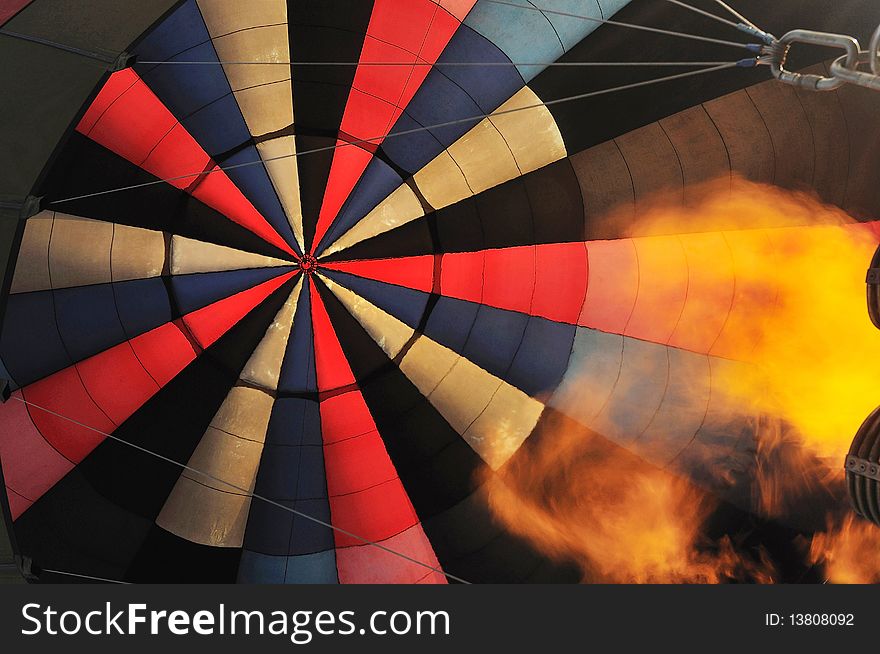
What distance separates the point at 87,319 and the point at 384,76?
1979 mm

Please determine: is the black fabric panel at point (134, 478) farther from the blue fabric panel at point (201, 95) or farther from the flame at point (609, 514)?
the flame at point (609, 514)

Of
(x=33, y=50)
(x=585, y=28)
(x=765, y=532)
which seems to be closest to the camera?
(x=33, y=50)

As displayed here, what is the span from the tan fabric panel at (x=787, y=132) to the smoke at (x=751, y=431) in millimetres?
117

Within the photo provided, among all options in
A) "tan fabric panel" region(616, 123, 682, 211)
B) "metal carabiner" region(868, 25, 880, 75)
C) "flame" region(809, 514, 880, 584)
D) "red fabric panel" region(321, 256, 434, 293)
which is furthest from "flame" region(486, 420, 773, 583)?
"metal carabiner" region(868, 25, 880, 75)

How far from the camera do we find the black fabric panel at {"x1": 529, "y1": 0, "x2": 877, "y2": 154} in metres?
4.20

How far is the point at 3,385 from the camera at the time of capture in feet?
11.0

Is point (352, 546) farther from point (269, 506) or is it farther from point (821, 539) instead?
point (821, 539)

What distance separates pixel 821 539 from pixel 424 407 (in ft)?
7.59

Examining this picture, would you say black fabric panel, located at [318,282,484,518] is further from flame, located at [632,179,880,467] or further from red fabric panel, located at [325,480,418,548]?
flame, located at [632,179,880,467]

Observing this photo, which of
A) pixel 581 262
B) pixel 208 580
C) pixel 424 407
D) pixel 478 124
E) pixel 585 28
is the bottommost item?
pixel 208 580

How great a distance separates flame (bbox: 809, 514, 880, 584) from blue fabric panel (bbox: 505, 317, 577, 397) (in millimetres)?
1721

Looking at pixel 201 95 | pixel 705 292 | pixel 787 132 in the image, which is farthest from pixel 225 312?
pixel 787 132

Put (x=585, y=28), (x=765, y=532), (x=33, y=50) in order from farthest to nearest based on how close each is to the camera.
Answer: (x=765, y=532)
(x=585, y=28)
(x=33, y=50)

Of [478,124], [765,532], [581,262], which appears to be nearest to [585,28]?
[478,124]
